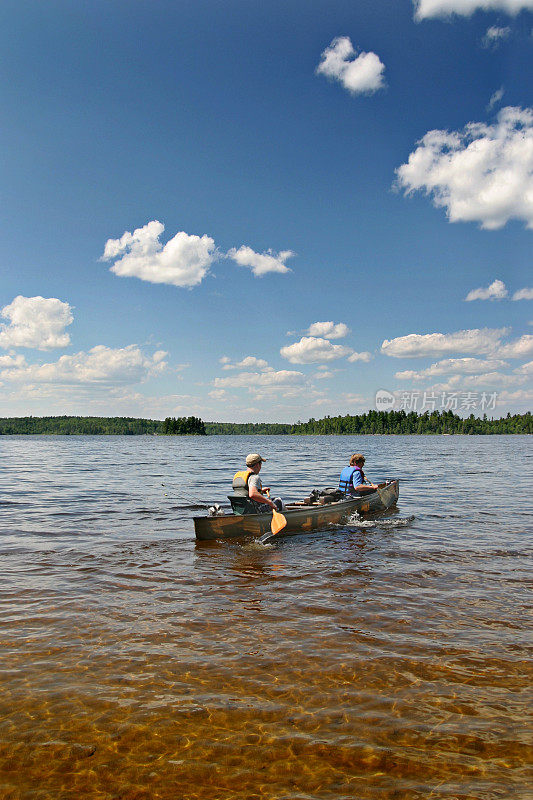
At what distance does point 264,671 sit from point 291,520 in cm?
878

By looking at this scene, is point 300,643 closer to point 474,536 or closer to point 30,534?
point 474,536

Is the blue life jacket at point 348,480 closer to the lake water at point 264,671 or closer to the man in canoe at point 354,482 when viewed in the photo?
the man in canoe at point 354,482

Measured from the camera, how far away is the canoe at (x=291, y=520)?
14.5 meters

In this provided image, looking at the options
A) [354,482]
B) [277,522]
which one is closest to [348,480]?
[354,482]

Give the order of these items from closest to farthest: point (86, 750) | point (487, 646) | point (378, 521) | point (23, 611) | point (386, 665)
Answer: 1. point (86, 750)
2. point (386, 665)
3. point (487, 646)
4. point (23, 611)
5. point (378, 521)

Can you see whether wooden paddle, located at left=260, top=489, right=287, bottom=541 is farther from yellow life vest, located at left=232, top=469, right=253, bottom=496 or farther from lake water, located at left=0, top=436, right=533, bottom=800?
yellow life vest, located at left=232, top=469, right=253, bottom=496

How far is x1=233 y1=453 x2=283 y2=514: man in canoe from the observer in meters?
14.3

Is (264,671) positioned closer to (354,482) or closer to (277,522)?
(277,522)

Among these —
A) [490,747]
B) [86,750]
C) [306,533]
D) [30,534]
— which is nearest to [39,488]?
[30,534]

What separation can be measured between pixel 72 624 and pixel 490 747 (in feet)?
21.0

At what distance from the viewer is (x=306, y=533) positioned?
16.3 meters

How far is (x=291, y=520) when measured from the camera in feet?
50.8

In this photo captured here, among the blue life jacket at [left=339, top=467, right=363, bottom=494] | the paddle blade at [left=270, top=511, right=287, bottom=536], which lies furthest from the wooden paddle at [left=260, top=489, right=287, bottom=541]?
the blue life jacket at [left=339, top=467, right=363, bottom=494]

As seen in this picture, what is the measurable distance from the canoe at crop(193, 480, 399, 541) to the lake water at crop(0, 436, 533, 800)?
0.70m
